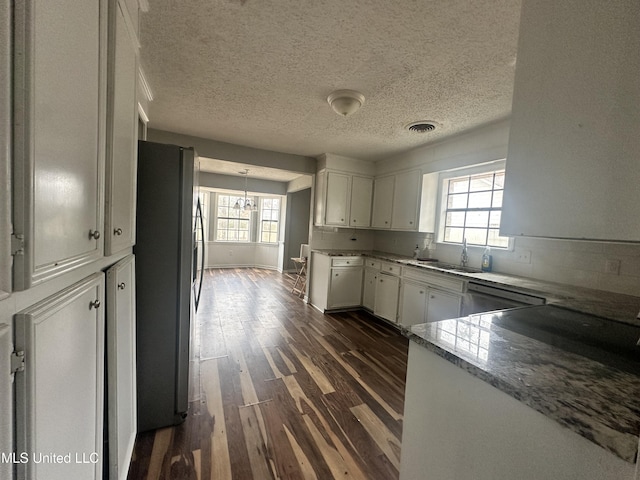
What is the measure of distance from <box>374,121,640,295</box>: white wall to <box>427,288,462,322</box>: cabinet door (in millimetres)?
646

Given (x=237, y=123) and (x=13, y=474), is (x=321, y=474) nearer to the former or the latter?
(x=13, y=474)

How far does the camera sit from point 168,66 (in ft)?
6.35

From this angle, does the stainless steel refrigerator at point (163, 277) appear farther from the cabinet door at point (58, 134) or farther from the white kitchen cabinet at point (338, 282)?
the white kitchen cabinet at point (338, 282)

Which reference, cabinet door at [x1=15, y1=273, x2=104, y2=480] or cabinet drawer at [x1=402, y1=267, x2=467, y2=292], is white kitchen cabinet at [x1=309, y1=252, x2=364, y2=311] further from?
cabinet door at [x1=15, y1=273, x2=104, y2=480]

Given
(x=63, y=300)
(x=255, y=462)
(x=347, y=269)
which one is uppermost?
(x=63, y=300)

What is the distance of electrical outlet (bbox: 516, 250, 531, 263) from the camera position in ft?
8.52

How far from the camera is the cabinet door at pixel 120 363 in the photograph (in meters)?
1.08

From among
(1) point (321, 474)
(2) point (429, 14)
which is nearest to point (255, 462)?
(1) point (321, 474)

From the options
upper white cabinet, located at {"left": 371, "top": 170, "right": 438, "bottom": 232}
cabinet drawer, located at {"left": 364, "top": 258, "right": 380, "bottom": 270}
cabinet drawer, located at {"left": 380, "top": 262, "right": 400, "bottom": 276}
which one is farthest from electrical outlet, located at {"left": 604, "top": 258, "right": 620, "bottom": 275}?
cabinet drawer, located at {"left": 364, "top": 258, "right": 380, "bottom": 270}

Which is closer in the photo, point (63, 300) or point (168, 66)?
point (63, 300)

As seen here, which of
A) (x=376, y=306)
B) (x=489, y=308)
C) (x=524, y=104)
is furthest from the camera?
(x=376, y=306)

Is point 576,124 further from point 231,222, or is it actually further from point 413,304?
point 231,222

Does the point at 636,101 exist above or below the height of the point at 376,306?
above

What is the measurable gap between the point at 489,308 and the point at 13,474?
2.74 m
